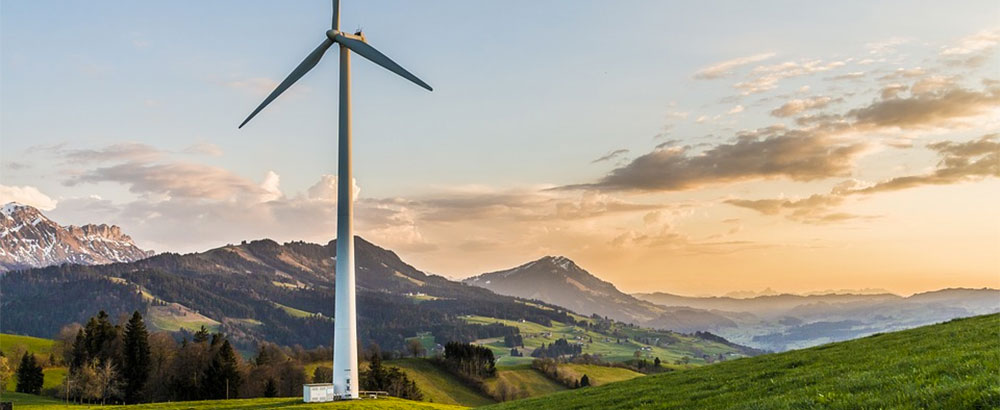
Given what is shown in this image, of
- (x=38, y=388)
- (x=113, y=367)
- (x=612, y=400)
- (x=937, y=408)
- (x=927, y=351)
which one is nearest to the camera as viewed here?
(x=937, y=408)

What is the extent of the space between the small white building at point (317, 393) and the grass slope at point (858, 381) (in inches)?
1501

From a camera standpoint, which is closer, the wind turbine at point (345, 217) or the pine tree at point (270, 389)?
the wind turbine at point (345, 217)

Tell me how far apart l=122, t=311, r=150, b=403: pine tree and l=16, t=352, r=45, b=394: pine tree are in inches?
1269

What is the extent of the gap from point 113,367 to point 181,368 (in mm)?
12508

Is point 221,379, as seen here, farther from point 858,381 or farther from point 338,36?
point 858,381

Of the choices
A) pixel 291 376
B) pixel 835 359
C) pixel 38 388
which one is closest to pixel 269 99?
pixel 835 359

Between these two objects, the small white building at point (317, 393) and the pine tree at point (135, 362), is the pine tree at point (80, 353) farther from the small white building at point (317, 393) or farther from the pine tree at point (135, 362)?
the small white building at point (317, 393)

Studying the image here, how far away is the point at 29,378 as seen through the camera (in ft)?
490

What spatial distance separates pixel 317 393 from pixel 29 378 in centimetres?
10317

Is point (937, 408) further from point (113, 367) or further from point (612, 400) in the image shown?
point (113, 367)

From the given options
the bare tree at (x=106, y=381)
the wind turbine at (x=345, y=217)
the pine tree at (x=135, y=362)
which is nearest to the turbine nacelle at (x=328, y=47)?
the wind turbine at (x=345, y=217)

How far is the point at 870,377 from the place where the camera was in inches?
944

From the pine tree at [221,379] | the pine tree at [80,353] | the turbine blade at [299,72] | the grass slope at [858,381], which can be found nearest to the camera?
the grass slope at [858,381]

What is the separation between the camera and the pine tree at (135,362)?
130125mm
